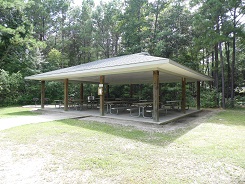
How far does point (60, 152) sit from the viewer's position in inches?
134

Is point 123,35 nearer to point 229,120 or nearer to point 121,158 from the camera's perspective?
point 229,120

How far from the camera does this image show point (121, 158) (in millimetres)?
3092

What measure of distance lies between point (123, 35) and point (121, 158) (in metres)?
18.5

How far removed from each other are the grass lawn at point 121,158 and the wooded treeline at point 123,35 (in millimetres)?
10800

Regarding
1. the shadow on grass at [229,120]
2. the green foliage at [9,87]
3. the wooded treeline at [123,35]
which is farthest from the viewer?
the green foliage at [9,87]

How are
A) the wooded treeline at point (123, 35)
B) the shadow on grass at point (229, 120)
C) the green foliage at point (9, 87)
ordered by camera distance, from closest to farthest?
the shadow on grass at point (229, 120)
the wooded treeline at point (123, 35)
the green foliage at point (9, 87)

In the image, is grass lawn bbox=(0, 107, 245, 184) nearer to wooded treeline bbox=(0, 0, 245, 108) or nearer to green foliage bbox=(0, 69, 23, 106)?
green foliage bbox=(0, 69, 23, 106)

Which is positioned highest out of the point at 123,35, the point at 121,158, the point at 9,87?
the point at 123,35

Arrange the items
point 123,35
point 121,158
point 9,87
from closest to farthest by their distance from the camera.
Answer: point 121,158, point 9,87, point 123,35

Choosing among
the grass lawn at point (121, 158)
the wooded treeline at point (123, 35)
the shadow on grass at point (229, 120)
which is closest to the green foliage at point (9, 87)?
the wooded treeline at point (123, 35)

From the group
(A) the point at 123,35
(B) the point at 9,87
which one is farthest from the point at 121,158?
(A) the point at 123,35

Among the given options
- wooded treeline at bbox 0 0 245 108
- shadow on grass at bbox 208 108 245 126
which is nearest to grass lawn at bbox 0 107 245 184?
shadow on grass at bbox 208 108 245 126

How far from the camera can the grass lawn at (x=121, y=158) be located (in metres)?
2.41

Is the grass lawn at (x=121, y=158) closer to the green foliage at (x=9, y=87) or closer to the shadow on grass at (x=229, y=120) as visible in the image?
the shadow on grass at (x=229, y=120)
